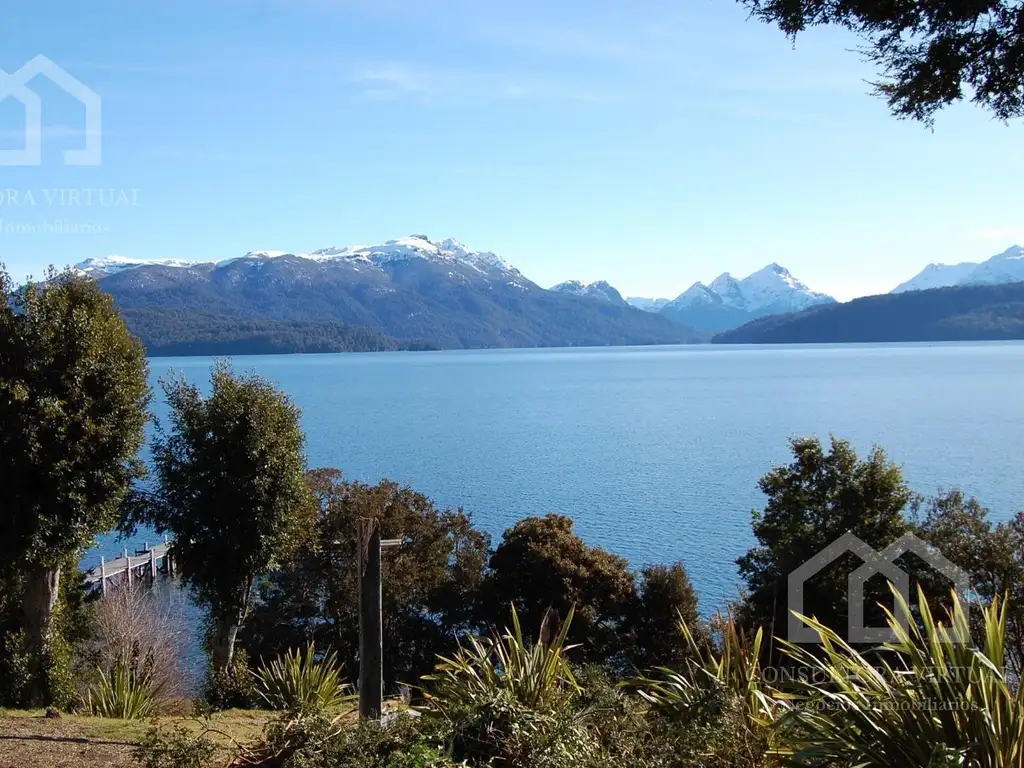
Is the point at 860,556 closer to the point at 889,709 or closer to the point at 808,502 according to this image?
the point at 808,502

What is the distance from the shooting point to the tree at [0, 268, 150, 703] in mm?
13125

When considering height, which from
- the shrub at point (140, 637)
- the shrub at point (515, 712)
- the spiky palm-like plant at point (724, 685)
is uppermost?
the spiky palm-like plant at point (724, 685)

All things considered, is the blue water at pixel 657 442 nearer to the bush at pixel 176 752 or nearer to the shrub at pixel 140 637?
the shrub at pixel 140 637

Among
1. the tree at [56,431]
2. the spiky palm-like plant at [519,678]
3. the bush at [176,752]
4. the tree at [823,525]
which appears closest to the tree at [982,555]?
the tree at [823,525]

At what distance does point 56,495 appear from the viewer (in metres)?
13.4

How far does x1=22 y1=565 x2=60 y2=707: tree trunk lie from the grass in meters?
2.77

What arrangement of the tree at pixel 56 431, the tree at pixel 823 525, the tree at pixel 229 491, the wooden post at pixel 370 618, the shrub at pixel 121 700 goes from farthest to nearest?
the tree at pixel 823 525
the tree at pixel 229 491
the tree at pixel 56 431
the shrub at pixel 121 700
the wooden post at pixel 370 618

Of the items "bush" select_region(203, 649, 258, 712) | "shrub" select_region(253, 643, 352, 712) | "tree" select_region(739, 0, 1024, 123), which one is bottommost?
"bush" select_region(203, 649, 258, 712)

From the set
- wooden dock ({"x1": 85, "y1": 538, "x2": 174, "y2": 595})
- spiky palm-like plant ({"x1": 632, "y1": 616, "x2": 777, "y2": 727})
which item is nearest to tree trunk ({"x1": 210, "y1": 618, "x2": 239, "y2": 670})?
spiky palm-like plant ({"x1": 632, "y1": 616, "x2": 777, "y2": 727})

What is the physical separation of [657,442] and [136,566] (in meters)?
40.0

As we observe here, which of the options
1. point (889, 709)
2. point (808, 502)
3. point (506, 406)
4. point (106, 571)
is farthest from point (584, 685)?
point (506, 406)

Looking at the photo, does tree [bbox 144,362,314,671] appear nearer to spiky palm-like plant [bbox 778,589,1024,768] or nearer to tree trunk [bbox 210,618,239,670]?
tree trunk [bbox 210,618,239,670]

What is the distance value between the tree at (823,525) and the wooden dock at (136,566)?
26.4 metres

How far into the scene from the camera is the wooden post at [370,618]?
29.8ft
